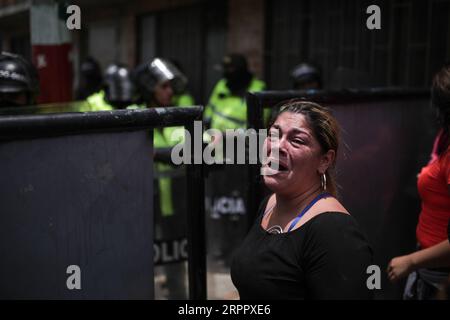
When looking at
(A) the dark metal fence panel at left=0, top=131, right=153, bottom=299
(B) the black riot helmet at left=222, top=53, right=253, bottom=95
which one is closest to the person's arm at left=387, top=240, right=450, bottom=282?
(A) the dark metal fence panel at left=0, top=131, right=153, bottom=299

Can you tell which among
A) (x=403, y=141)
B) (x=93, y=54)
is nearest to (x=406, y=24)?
(x=403, y=141)

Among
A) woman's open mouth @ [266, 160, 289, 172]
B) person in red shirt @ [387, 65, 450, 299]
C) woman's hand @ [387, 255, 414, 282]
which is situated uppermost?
woman's open mouth @ [266, 160, 289, 172]

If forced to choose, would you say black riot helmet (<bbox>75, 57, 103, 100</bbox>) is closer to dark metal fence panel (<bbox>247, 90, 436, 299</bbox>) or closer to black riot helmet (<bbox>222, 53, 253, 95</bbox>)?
black riot helmet (<bbox>222, 53, 253, 95</bbox>)

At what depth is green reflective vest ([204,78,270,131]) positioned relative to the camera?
19.4ft

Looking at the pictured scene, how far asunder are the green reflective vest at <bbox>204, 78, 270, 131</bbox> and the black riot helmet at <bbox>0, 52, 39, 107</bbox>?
2.46 meters

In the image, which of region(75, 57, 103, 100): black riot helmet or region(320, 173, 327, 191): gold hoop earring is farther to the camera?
region(75, 57, 103, 100): black riot helmet

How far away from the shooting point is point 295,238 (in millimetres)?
1890

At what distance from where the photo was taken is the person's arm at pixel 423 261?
2510mm

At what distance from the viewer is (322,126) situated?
204cm

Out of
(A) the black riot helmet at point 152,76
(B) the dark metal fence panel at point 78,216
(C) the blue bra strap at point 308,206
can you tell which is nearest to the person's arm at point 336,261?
(C) the blue bra strap at point 308,206

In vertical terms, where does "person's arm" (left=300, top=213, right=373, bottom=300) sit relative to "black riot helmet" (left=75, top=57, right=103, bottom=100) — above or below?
below

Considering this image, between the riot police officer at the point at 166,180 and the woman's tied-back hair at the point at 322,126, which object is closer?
the woman's tied-back hair at the point at 322,126

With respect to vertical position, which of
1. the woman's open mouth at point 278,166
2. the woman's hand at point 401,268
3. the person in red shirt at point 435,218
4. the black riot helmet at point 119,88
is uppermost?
the black riot helmet at point 119,88

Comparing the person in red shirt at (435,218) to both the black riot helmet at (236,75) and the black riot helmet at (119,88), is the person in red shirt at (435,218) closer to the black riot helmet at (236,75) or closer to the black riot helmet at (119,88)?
the black riot helmet at (119,88)
